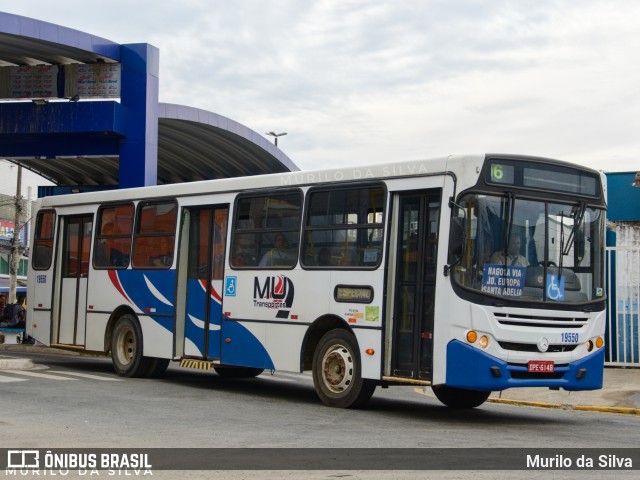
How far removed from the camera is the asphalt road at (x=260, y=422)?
9.88 m

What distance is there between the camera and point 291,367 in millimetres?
14062

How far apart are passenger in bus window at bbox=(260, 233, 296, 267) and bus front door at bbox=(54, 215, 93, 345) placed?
5145mm

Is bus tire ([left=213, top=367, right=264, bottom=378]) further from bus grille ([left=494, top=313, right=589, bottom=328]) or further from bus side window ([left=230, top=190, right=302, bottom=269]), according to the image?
bus grille ([left=494, top=313, right=589, bottom=328])

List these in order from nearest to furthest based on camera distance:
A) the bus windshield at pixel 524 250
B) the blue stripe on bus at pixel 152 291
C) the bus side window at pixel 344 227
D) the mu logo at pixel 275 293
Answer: the bus windshield at pixel 524 250 < the bus side window at pixel 344 227 < the mu logo at pixel 275 293 < the blue stripe on bus at pixel 152 291

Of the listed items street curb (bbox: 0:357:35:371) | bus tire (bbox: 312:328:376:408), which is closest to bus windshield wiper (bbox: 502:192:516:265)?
→ bus tire (bbox: 312:328:376:408)

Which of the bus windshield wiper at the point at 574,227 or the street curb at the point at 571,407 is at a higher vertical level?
the bus windshield wiper at the point at 574,227

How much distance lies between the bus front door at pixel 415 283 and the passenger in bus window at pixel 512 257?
28.9 inches

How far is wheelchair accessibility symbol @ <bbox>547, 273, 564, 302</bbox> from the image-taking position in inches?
487

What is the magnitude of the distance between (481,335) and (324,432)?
2274 millimetres

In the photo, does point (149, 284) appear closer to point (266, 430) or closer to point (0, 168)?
point (266, 430)

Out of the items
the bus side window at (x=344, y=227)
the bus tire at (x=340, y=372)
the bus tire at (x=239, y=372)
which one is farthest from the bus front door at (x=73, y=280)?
the bus tire at (x=340, y=372)

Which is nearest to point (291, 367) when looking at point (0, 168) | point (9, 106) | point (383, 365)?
point (383, 365)

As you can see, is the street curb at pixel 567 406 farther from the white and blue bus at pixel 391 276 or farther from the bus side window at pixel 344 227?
the bus side window at pixel 344 227

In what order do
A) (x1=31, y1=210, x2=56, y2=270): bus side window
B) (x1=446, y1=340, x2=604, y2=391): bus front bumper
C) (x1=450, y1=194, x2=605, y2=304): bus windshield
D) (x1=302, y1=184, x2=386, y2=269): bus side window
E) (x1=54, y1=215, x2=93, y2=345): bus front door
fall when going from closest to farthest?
(x1=446, y1=340, x2=604, y2=391): bus front bumper
(x1=450, y1=194, x2=605, y2=304): bus windshield
(x1=302, y1=184, x2=386, y2=269): bus side window
(x1=54, y1=215, x2=93, y2=345): bus front door
(x1=31, y1=210, x2=56, y2=270): bus side window
